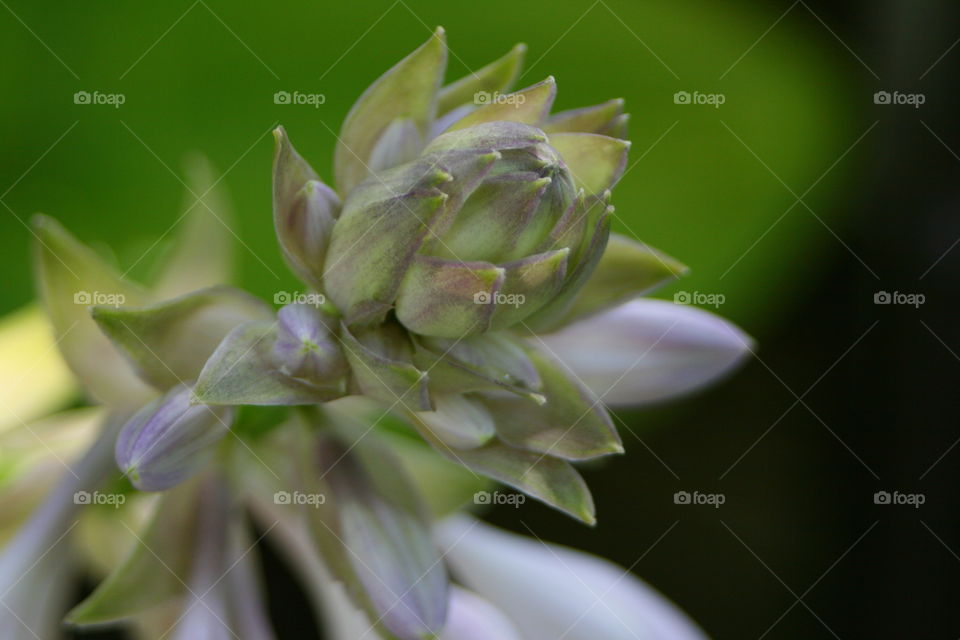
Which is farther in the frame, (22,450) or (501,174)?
(22,450)

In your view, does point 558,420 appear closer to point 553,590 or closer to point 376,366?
point 376,366

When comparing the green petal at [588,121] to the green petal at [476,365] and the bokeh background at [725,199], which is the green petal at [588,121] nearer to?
the green petal at [476,365]

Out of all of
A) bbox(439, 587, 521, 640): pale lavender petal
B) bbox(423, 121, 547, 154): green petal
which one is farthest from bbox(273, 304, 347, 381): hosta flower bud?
bbox(439, 587, 521, 640): pale lavender petal

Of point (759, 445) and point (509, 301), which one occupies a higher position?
point (509, 301)

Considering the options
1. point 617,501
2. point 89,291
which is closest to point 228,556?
point 89,291

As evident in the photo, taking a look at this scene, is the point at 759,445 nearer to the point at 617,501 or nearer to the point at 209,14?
the point at 617,501

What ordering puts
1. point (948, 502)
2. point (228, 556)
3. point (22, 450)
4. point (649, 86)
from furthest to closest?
point (948, 502)
point (649, 86)
point (22, 450)
point (228, 556)

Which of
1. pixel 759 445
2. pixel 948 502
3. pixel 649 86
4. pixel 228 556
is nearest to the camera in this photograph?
pixel 228 556
